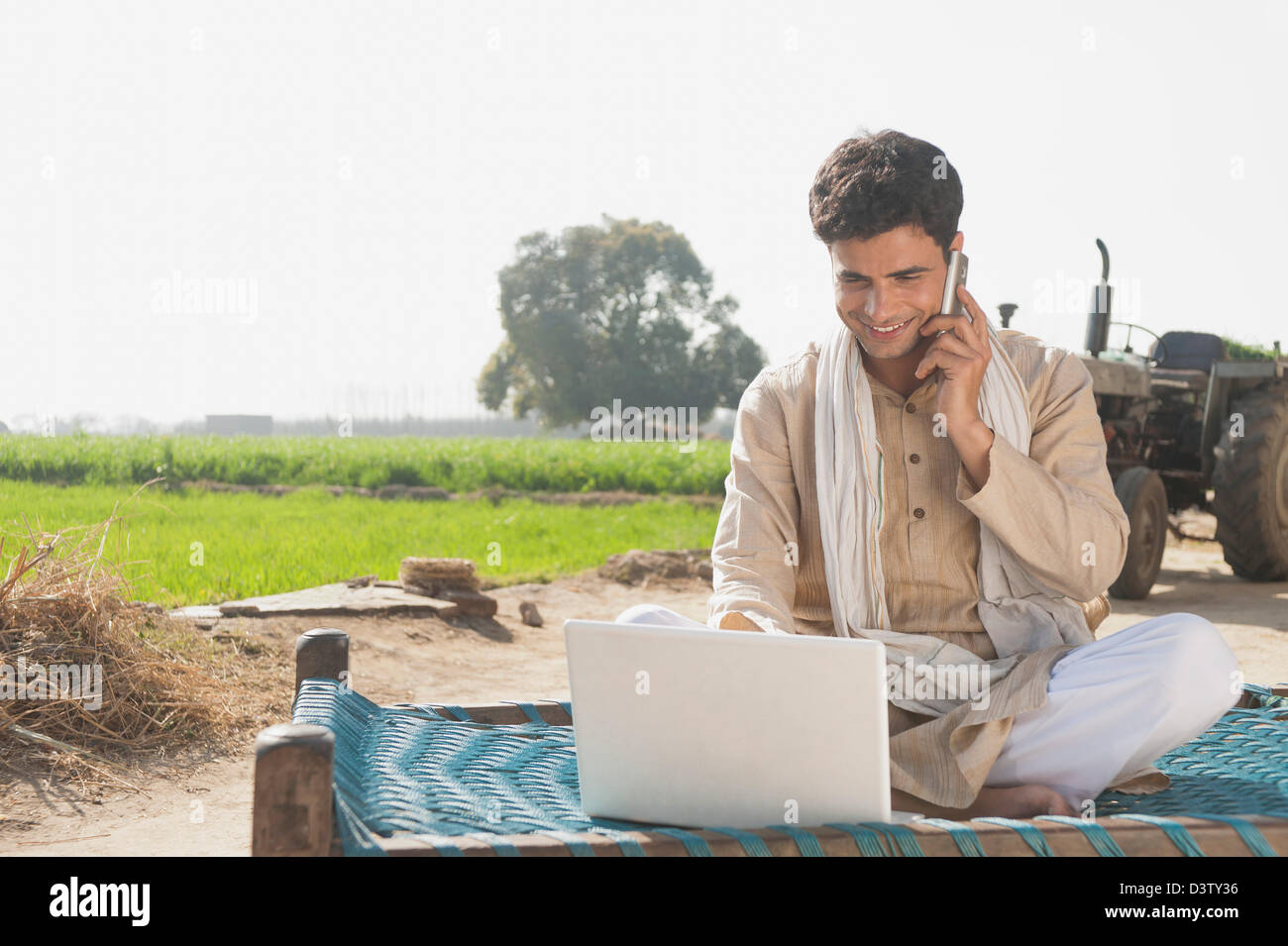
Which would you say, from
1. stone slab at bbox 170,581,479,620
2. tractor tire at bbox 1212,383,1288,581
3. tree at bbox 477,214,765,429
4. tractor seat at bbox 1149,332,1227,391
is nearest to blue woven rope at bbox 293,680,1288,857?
stone slab at bbox 170,581,479,620

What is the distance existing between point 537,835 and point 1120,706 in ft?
3.47

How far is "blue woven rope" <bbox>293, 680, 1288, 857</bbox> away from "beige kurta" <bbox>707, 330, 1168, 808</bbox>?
227 millimetres

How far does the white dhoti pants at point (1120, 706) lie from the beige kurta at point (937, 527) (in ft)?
0.20

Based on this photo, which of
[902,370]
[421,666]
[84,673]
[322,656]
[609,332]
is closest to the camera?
[902,370]

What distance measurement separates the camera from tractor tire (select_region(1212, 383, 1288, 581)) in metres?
7.54

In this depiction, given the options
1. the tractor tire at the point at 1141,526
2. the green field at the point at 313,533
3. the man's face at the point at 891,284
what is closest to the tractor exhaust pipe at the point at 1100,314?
the tractor tire at the point at 1141,526

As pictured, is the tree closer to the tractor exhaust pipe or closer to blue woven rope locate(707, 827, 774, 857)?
the tractor exhaust pipe

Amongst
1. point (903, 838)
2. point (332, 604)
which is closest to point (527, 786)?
point (903, 838)

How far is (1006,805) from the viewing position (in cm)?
204

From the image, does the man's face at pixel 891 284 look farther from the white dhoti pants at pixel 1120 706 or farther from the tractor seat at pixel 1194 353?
the tractor seat at pixel 1194 353

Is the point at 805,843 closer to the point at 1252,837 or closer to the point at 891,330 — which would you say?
the point at 1252,837

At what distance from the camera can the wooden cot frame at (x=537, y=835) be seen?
1527mm
